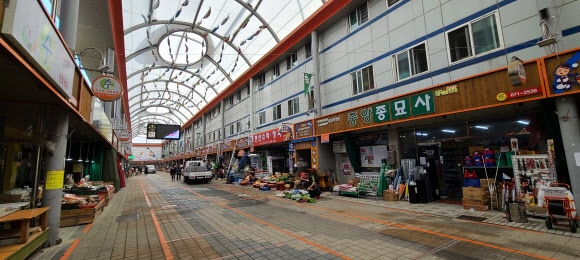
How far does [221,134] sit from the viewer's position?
36.4 m

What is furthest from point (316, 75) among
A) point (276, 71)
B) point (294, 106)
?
point (276, 71)

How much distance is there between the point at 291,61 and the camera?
21.4 meters

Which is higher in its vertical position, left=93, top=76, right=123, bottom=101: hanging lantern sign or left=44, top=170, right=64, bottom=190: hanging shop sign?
left=93, top=76, right=123, bottom=101: hanging lantern sign

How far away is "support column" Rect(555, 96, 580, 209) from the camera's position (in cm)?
691

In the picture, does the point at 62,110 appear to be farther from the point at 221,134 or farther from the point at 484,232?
the point at 221,134

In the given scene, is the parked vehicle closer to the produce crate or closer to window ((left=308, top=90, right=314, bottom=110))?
window ((left=308, top=90, right=314, bottom=110))

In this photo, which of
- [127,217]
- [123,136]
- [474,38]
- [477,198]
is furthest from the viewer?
[123,136]

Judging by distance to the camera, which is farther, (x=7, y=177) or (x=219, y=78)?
(x=219, y=78)

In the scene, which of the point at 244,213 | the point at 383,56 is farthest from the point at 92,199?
the point at 383,56

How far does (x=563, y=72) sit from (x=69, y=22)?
13042 mm

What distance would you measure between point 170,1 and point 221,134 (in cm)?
1961

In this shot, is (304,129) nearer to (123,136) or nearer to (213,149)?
(123,136)

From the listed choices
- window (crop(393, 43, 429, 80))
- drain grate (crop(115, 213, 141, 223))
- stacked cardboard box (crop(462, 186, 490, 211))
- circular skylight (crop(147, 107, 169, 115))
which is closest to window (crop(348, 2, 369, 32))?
window (crop(393, 43, 429, 80))

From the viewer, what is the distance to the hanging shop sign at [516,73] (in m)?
7.08
